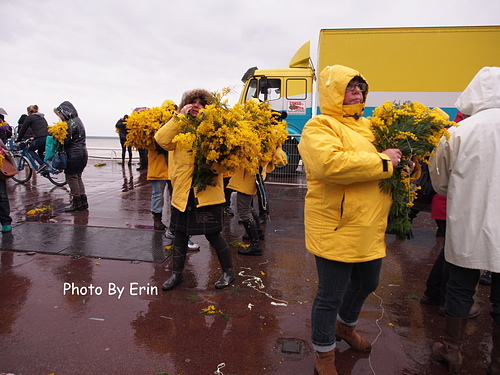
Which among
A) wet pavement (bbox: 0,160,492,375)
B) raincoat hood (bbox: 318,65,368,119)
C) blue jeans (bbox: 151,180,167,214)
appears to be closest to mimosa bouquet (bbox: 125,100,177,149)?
blue jeans (bbox: 151,180,167,214)

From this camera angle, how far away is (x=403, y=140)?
7.52 ft

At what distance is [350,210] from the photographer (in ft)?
7.04

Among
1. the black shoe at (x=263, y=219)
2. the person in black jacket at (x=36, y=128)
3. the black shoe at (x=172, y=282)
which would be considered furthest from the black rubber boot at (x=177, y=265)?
the person in black jacket at (x=36, y=128)

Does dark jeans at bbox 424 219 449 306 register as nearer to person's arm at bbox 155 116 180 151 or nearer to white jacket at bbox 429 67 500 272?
white jacket at bbox 429 67 500 272

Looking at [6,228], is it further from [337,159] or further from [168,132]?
[337,159]

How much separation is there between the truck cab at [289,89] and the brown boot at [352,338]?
9.22 metres

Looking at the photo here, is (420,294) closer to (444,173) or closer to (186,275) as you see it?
(444,173)

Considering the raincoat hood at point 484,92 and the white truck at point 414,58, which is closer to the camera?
the raincoat hood at point 484,92

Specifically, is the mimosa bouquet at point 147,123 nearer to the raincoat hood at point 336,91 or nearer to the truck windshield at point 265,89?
the raincoat hood at point 336,91

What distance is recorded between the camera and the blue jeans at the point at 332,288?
227cm

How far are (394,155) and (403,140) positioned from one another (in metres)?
0.18

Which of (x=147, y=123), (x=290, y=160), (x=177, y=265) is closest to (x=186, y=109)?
(x=147, y=123)

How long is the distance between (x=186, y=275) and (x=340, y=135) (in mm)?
2665

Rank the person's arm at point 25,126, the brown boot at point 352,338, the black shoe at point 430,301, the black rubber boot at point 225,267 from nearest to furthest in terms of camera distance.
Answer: the brown boot at point 352,338 < the black shoe at point 430,301 < the black rubber boot at point 225,267 < the person's arm at point 25,126
